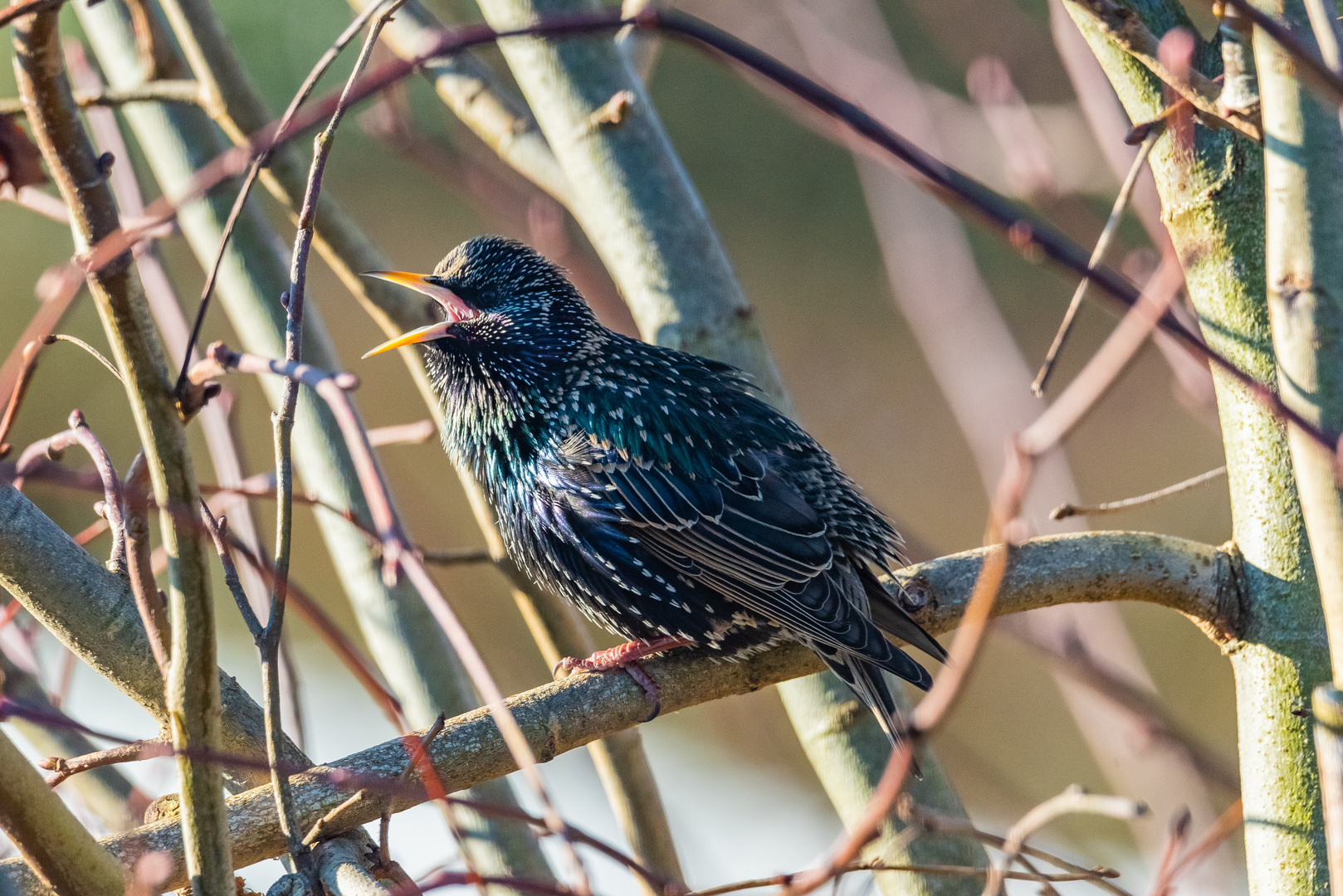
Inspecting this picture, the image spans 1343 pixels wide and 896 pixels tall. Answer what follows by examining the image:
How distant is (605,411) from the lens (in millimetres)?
2842

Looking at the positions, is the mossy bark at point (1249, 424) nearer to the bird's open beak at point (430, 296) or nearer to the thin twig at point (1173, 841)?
the thin twig at point (1173, 841)

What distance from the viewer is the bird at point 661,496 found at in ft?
8.52

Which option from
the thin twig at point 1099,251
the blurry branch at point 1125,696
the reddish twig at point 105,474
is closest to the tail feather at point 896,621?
the blurry branch at point 1125,696

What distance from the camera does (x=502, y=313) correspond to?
3.12 m

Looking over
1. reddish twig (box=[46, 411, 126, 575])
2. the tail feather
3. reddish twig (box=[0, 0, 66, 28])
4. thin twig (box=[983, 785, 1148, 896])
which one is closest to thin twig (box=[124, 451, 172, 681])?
reddish twig (box=[46, 411, 126, 575])

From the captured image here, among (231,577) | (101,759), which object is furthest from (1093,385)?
(101,759)

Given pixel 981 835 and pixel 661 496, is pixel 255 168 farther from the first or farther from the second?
pixel 661 496

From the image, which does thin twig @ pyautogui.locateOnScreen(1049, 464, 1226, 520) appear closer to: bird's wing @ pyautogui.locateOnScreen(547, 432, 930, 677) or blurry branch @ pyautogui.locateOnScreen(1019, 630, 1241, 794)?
blurry branch @ pyautogui.locateOnScreen(1019, 630, 1241, 794)

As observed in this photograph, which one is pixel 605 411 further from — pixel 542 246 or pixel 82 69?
pixel 82 69

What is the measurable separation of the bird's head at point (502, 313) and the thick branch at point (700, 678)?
0.89m

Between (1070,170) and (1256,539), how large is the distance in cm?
174

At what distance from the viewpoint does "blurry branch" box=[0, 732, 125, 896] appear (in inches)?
47.8

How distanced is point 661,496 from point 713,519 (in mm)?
132

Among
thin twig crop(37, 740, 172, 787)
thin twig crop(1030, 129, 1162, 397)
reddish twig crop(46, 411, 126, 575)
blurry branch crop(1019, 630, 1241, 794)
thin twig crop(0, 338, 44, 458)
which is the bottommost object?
blurry branch crop(1019, 630, 1241, 794)
